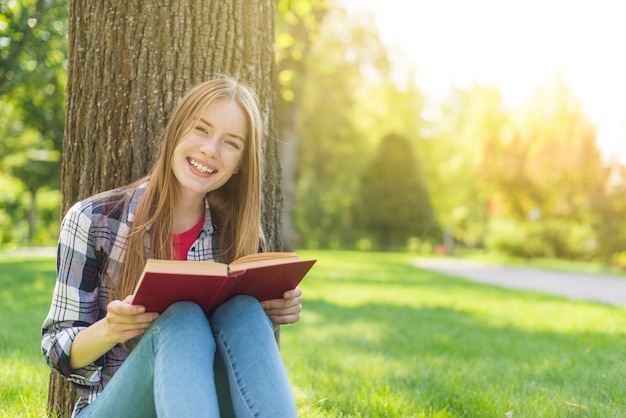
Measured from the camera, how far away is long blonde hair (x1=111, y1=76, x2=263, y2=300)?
7.32 ft

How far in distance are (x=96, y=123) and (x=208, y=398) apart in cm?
153

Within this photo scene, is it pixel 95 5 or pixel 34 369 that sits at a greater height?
pixel 95 5

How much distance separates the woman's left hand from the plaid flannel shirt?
54 cm

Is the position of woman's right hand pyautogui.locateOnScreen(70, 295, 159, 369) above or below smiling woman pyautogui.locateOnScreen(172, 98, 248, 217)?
below

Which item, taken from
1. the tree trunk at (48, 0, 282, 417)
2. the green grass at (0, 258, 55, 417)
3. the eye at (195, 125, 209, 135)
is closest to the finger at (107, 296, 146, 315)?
the eye at (195, 125, 209, 135)

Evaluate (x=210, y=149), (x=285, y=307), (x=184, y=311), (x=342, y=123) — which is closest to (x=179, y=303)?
(x=184, y=311)

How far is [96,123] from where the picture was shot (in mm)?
2848

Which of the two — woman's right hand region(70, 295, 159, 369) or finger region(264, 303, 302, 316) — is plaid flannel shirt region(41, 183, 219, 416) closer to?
woman's right hand region(70, 295, 159, 369)

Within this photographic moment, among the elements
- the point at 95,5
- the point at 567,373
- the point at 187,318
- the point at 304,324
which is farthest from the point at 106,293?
the point at 304,324

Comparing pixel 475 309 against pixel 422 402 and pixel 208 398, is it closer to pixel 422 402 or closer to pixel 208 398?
pixel 422 402

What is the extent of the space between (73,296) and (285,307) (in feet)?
2.45

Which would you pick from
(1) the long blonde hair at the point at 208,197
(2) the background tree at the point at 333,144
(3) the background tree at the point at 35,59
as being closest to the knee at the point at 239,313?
(1) the long blonde hair at the point at 208,197

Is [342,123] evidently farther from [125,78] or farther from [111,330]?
[111,330]

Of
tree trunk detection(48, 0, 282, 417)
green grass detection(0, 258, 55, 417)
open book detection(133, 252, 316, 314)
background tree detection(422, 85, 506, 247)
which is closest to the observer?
open book detection(133, 252, 316, 314)
